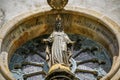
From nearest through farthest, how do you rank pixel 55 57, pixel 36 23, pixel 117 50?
pixel 55 57
pixel 117 50
pixel 36 23

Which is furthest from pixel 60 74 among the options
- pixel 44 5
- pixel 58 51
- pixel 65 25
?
pixel 44 5

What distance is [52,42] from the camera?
1077 centimetres

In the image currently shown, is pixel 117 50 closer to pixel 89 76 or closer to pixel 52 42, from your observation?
pixel 89 76

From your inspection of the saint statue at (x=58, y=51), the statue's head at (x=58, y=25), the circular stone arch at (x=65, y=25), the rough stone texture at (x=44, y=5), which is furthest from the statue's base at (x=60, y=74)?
the rough stone texture at (x=44, y=5)

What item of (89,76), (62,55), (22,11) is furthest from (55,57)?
(22,11)

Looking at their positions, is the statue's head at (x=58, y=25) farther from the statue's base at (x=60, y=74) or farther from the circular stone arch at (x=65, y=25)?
the statue's base at (x=60, y=74)

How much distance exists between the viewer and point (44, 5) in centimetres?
1248

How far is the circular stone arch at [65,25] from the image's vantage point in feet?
38.9

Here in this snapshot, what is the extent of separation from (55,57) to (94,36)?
2.09 meters

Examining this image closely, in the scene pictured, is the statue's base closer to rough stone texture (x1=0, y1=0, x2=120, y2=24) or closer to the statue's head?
the statue's head

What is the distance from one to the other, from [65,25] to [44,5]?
0.55 meters

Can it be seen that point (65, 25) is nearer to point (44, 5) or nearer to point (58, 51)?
point (44, 5)

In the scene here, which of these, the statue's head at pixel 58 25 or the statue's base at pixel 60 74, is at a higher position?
the statue's head at pixel 58 25

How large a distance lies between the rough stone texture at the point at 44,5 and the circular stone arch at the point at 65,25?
149mm
